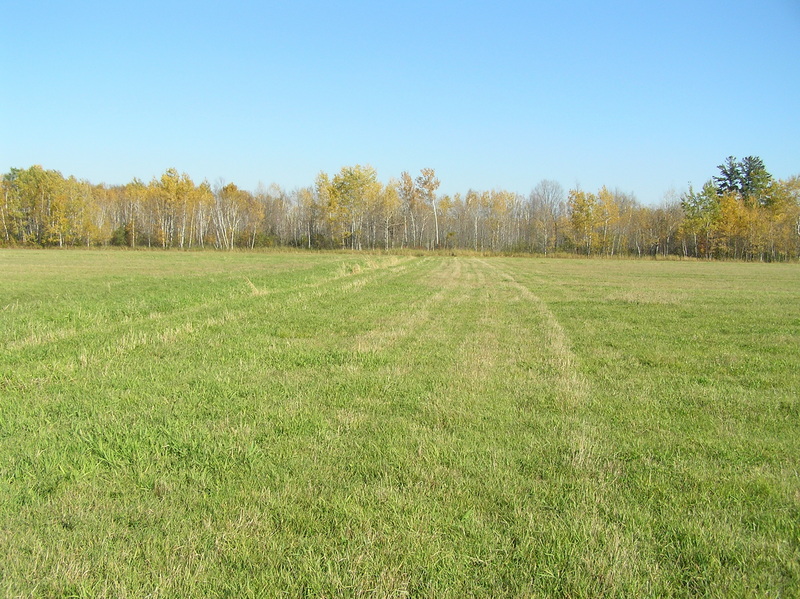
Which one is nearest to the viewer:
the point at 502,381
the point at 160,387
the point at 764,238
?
the point at 160,387

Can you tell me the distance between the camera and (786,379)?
25.4 ft

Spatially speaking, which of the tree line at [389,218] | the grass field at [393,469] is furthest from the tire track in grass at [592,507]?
the tree line at [389,218]

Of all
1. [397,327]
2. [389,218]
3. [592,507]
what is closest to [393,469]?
[592,507]

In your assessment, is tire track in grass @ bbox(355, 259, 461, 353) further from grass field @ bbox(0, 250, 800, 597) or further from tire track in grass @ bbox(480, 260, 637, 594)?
tire track in grass @ bbox(480, 260, 637, 594)

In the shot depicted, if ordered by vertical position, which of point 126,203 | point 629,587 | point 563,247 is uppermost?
point 126,203

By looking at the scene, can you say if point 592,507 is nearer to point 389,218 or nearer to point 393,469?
point 393,469

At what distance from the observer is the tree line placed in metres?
76.3

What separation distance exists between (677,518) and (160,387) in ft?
19.5

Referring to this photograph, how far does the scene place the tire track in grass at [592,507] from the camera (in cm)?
296

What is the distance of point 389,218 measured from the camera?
80.6m

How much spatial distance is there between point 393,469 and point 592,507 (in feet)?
5.17

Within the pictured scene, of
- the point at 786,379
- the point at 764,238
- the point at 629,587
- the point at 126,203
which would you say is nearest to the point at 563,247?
the point at 764,238

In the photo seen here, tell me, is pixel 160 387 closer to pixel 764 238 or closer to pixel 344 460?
pixel 344 460

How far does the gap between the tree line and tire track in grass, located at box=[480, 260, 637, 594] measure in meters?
71.5
